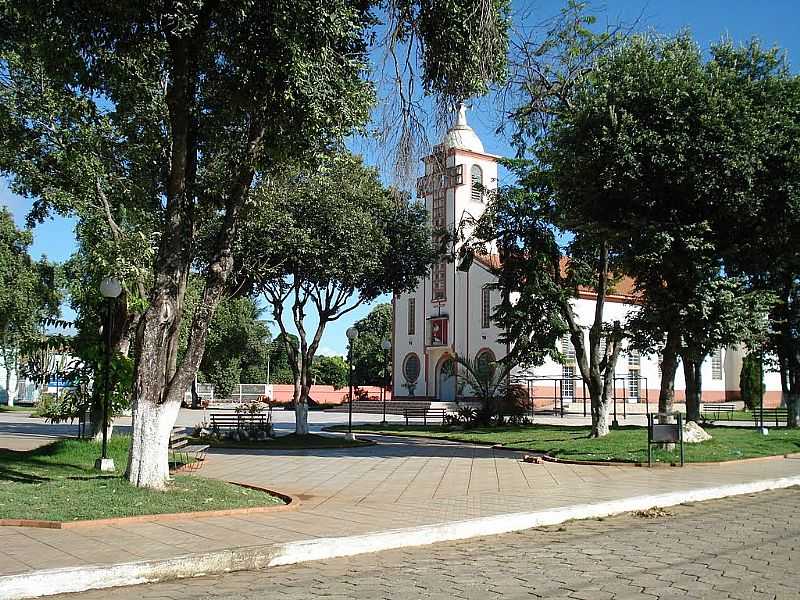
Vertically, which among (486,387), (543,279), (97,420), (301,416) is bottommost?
(301,416)

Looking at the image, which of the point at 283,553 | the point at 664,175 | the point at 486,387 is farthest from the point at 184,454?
the point at 486,387

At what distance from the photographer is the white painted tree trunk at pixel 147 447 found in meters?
9.70

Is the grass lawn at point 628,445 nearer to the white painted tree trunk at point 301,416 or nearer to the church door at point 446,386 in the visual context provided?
the white painted tree trunk at point 301,416

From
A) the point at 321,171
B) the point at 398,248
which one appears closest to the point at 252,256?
the point at 398,248

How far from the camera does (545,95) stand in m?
18.5

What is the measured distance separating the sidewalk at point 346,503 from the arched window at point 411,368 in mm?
31888

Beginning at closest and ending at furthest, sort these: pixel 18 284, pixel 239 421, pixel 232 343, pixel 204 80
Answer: pixel 204 80 → pixel 239 421 → pixel 18 284 → pixel 232 343

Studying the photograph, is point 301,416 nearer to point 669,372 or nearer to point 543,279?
point 543,279

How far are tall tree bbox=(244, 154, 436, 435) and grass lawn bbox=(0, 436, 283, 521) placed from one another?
7.83m

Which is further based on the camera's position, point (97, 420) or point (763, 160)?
point (97, 420)

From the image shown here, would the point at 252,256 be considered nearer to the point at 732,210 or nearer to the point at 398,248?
the point at 398,248

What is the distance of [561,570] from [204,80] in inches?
322

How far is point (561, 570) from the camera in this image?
6.54 m

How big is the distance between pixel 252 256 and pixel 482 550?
554 inches
